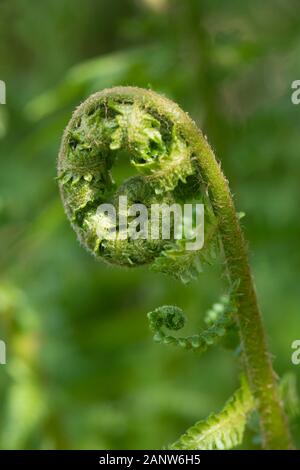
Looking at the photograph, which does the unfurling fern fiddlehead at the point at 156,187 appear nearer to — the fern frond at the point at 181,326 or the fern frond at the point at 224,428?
Answer: the fern frond at the point at 181,326

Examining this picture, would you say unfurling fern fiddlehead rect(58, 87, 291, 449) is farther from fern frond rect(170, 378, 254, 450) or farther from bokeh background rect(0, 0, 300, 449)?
bokeh background rect(0, 0, 300, 449)

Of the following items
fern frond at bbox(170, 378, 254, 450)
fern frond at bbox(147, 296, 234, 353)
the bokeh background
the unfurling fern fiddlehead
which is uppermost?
the bokeh background

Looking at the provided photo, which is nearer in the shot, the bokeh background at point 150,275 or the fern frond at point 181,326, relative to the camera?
the fern frond at point 181,326

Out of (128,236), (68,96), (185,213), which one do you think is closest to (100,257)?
(128,236)

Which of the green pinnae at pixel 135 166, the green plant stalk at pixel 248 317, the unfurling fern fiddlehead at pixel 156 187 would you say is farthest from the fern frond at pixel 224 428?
the green pinnae at pixel 135 166

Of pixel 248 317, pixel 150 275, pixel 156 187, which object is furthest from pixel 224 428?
pixel 150 275

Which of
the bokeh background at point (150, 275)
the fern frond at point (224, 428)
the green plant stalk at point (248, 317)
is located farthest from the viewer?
the bokeh background at point (150, 275)

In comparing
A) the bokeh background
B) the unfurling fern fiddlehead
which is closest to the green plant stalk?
the unfurling fern fiddlehead
